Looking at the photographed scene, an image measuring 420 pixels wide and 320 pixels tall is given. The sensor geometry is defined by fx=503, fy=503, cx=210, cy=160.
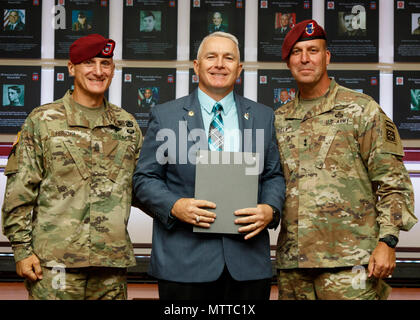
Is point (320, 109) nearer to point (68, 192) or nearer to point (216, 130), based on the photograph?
point (216, 130)

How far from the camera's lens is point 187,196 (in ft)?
7.07

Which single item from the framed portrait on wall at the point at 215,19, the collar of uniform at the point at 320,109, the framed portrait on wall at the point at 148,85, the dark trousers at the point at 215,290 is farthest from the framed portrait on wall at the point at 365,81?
the dark trousers at the point at 215,290

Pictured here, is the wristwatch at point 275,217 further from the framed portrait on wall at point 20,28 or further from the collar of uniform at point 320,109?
the framed portrait on wall at point 20,28

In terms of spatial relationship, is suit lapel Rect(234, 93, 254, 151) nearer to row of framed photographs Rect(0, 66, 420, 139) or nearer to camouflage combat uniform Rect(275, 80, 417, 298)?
camouflage combat uniform Rect(275, 80, 417, 298)

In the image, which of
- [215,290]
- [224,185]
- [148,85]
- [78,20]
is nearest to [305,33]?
[224,185]

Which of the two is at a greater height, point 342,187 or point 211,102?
point 211,102

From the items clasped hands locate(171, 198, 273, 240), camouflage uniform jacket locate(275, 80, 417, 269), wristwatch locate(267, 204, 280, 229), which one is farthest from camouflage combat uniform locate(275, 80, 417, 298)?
clasped hands locate(171, 198, 273, 240)

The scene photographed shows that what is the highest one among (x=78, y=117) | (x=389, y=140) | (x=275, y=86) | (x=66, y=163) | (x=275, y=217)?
(x=275, y=86)

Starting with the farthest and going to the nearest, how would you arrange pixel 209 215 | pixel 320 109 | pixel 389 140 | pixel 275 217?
1. pixel 320 109
2. pixel 389 140
3. pixel 275 217
4. pixel 209 215

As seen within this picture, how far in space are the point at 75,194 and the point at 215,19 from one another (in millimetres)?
2553

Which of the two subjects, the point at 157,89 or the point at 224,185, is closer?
the point at 224,185

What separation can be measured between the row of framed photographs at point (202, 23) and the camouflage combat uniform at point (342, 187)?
217 cm

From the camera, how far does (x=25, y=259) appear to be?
94.5 inches
